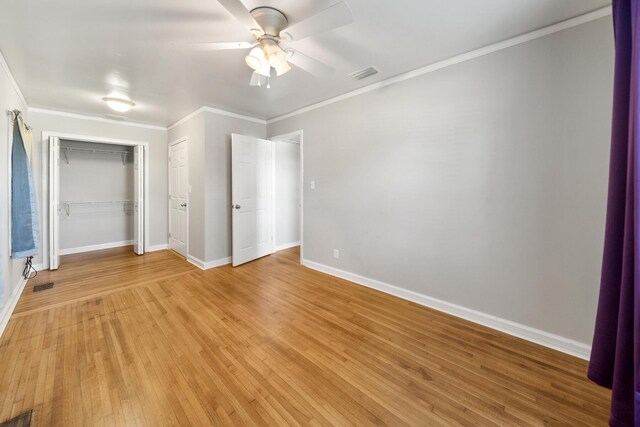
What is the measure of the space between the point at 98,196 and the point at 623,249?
7.00 meters

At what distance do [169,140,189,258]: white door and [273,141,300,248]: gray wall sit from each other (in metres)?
1.63

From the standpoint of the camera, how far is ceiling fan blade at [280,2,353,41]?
1.39 m

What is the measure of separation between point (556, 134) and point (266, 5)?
234 cm

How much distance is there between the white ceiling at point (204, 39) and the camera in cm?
178

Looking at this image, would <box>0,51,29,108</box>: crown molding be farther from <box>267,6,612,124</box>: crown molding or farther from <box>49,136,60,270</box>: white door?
<box>267,6,612,124</box>: crown molding

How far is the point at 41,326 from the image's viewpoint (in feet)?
7.70

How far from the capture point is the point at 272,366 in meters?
1.84

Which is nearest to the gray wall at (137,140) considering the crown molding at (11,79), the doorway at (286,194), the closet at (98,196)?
the closet at (98,196)

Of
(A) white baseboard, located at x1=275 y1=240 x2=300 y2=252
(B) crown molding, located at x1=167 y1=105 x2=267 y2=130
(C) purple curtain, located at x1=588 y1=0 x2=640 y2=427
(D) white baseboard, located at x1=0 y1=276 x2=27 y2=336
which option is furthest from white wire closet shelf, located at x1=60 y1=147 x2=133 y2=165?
(C) purple curtain, located at x1=588 y1=0 x2=640 y2=427

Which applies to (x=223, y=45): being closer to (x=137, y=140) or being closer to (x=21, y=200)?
(x=21, y=200)

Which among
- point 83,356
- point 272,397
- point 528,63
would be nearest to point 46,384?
point 83,356

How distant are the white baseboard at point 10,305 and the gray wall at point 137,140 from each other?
3.32 ft

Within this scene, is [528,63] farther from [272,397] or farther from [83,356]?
[83,356]

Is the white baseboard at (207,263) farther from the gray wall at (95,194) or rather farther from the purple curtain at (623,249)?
the purple curtain at (623,249)
